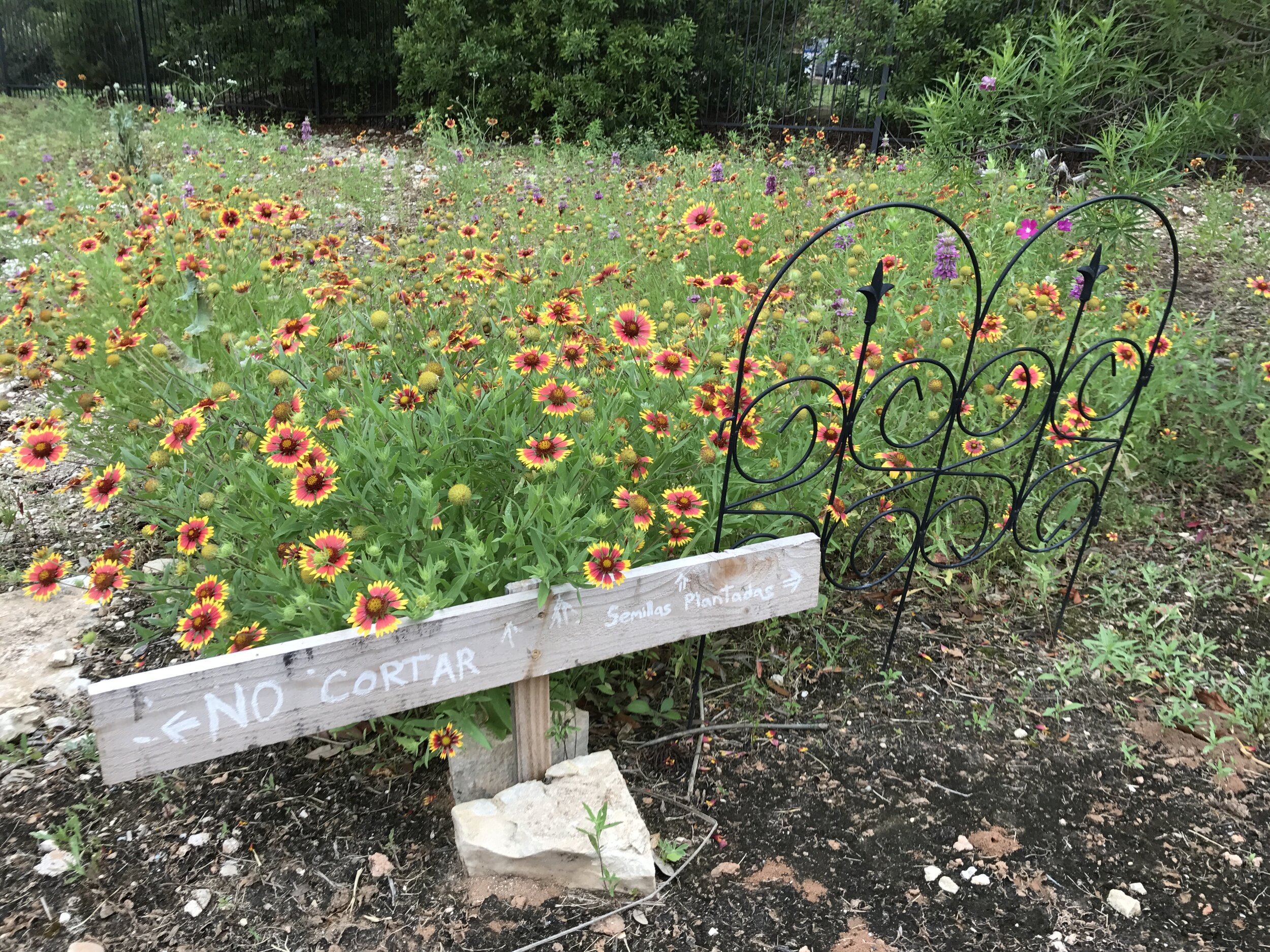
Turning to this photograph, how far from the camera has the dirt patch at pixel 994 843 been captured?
1753 millimetres

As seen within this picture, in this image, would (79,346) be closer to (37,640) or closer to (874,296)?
(37,640)

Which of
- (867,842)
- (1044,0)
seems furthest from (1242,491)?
(1044,0)

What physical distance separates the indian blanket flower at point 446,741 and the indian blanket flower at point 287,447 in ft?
1.94

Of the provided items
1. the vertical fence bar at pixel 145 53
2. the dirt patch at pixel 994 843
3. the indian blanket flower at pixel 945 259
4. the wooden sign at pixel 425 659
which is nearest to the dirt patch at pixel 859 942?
the dirt patch at pixel 994 843

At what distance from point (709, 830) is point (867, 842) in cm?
33

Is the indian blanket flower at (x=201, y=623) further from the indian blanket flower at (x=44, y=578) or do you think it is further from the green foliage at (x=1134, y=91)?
the green foliage at (x=1134, y=91)

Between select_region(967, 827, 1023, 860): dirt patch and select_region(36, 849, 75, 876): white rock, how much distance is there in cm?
182

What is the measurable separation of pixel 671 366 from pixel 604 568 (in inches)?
20.9

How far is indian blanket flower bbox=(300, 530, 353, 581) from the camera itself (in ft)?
4.86

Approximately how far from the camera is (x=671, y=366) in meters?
1.84

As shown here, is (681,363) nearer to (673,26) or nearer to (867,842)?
(867,842)

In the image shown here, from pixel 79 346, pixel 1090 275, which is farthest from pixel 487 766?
pixel 1090 275

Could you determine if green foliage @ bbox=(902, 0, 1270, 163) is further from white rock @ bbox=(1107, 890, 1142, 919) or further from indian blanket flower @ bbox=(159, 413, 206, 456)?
indian blanket flower @ bbox=(159, 413, 206, 456)

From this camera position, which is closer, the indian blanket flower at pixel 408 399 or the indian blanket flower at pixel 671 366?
the indian blanket flower at pixel 408 399
